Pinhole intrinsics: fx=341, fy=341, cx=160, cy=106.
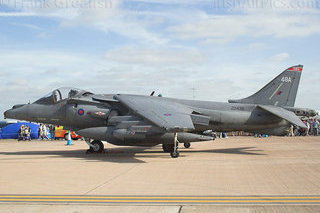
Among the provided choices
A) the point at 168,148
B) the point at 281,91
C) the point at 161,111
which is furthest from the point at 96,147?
the point at 281,91

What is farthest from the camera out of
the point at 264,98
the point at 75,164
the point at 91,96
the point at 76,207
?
the point at 264,98

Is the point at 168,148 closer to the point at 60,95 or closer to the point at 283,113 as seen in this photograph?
the point at 283,113

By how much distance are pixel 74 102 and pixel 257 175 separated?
972 centimetres

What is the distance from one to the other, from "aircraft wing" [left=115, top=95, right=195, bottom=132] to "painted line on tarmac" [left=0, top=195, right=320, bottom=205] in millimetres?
5377

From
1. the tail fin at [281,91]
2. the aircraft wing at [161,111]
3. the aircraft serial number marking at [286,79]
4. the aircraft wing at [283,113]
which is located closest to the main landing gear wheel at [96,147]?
the aircraft wing at [161,111]

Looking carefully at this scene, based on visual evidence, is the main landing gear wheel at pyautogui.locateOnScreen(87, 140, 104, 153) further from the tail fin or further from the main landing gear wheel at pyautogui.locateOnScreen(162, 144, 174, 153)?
the tail fin

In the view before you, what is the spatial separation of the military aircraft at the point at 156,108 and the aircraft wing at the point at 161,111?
4 cm

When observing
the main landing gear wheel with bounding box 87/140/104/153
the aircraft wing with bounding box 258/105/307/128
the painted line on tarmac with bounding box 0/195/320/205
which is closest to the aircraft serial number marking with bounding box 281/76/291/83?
the aircraft wing with bounding box 258/105/307/128

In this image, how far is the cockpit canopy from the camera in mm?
16375

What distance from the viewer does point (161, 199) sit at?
6824mm

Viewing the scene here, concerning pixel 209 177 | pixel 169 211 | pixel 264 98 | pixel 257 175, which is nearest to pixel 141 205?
pixel 169 211

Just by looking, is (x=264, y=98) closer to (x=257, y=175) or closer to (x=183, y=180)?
(x=257, y=175)

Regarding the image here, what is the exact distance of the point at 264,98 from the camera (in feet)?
57.5

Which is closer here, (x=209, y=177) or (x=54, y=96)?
(x=209, y=177)
